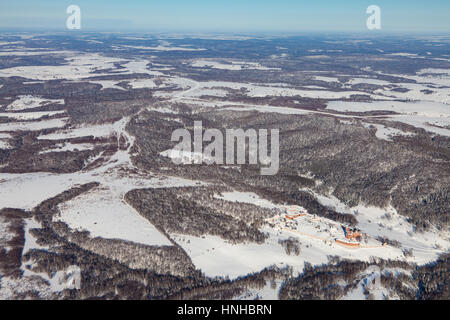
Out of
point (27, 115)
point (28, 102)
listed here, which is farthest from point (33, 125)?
point (28, 102)

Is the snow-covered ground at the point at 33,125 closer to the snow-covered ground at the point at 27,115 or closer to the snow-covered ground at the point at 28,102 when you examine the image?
the snow-covered ground at the point at 27,115

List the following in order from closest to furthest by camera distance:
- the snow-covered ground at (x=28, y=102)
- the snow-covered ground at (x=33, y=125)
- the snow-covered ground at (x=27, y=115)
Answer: the snow-covered ground at (x=33, y=125) < the snow-covered ground at (x=27, y=115) < the snow-covered ground at (x=28, y=102)

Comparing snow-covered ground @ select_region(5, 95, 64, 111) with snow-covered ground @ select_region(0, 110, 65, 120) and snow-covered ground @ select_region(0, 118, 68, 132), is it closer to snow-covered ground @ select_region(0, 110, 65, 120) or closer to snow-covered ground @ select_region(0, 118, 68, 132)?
snow-covered ground @ select_region(0, 110, 65, 120)

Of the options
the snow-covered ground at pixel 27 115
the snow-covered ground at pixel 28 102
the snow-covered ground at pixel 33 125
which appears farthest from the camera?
the snow-covered ground at pixel 28 102

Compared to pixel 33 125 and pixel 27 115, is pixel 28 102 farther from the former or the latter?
pixel 33 125

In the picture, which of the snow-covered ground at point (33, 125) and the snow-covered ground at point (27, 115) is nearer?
the snow-covered ground at point (33, 125)

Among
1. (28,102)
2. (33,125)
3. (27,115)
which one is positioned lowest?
(33,125)

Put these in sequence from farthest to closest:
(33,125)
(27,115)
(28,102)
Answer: (28,102), (27,115), (33,125)

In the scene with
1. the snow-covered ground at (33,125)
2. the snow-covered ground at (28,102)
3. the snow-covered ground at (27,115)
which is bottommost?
the snow-covered ground at (33,125)

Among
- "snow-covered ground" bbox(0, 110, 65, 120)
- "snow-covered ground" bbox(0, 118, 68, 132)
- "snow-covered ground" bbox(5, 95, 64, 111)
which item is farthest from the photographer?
"snow-covered ground" bbox(5, 95, 64, 111)

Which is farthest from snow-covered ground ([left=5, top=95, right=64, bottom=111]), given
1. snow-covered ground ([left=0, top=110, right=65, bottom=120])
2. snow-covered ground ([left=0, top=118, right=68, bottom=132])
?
snow-covered ground ([left=0, top=118, right=68, bottom=132])

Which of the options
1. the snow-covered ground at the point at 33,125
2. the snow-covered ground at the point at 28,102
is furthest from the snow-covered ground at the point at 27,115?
the snow-covered ground at the point at 28,102
